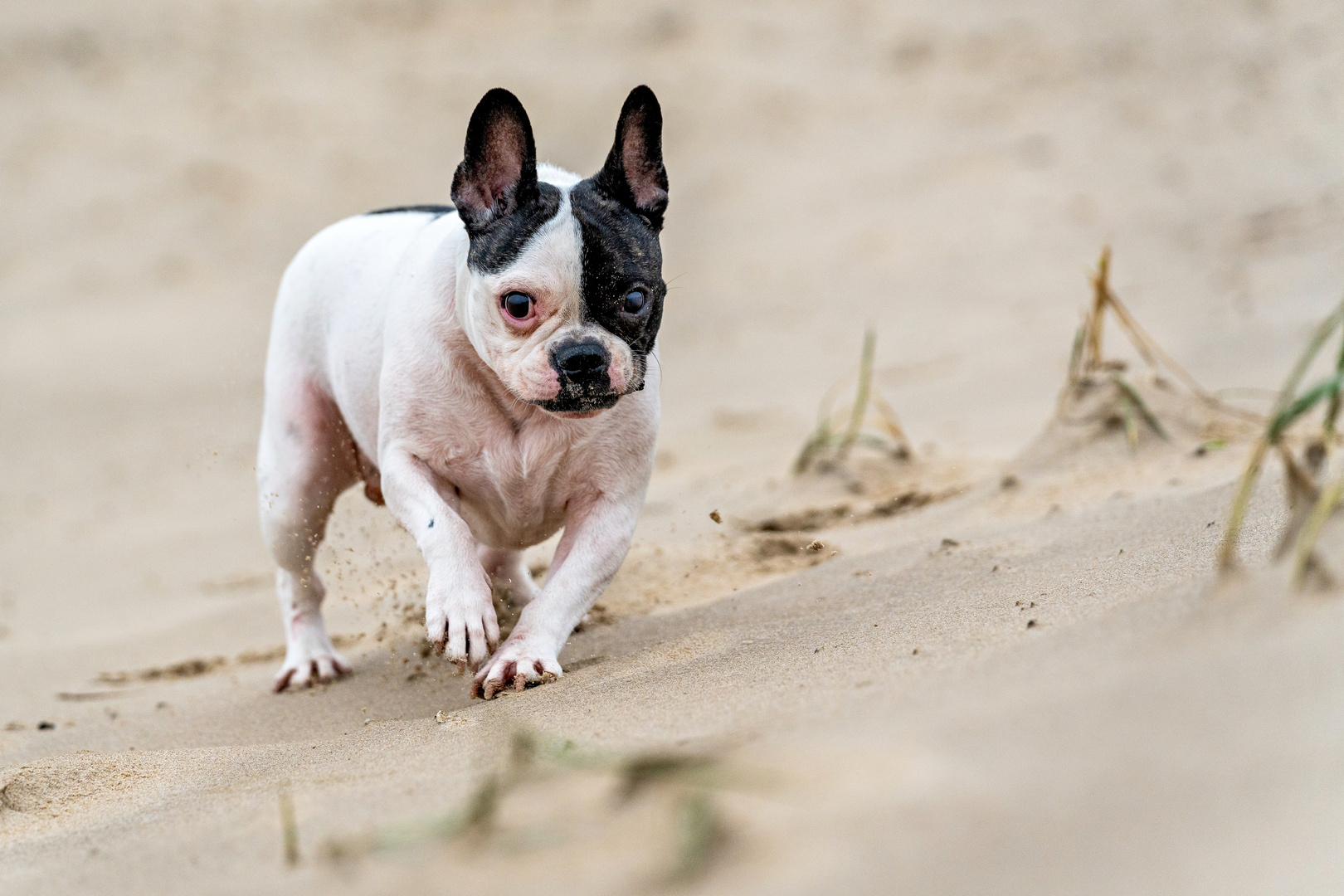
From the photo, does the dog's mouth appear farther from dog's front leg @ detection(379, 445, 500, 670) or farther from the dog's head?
dog's front leg @ detection(379, 445, 500, 670)

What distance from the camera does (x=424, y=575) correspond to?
5.84 m

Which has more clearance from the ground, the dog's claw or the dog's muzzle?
the dog's muzzle

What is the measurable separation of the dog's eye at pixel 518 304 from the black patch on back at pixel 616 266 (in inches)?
5.9

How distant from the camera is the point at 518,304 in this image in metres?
3.51

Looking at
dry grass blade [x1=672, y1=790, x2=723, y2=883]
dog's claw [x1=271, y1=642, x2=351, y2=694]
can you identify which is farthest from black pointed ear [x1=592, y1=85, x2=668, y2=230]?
dry grass blade [x1=672, y1=790, x2=723, y2=883]

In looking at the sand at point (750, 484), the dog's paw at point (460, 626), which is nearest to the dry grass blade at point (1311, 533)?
the sand at point (750, 484)

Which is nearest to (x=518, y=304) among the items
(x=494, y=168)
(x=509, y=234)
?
(x=509, y=234)

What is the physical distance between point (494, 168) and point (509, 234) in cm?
21

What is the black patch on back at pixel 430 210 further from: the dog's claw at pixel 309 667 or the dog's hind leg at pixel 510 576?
the dog's claw at pixel 309 667

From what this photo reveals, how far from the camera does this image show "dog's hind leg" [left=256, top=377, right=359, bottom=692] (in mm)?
4602

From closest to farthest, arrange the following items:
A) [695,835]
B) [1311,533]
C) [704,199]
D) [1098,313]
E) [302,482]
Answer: [695,835] < [1311,533] < [302,482] < [1098,313] < [704,199]

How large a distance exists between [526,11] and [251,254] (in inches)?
185

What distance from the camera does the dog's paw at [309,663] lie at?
15.2 feet

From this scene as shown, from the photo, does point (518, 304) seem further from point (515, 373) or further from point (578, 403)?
point (578, 403)
